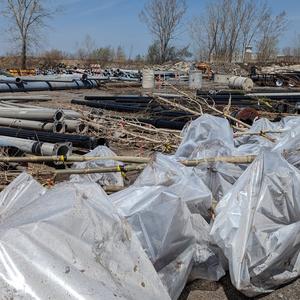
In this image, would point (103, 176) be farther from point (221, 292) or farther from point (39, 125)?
point (39, 125)

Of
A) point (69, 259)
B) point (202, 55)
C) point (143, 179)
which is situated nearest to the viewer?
point (69, 259)

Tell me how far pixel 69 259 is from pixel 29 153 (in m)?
3.84

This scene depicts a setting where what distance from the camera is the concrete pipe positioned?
22.1ft

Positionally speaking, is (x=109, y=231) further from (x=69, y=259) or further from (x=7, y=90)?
(x=7, y=90)

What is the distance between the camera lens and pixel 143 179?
8.89ft

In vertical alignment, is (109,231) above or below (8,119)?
above

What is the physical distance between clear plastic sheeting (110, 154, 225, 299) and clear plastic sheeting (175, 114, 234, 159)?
3.29 feet

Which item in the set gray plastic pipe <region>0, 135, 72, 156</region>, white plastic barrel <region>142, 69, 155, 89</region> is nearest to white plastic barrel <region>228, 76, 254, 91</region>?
white plastic barrel <region>142, 69, 155, 89</region>

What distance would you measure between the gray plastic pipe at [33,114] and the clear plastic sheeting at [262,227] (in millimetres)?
4785

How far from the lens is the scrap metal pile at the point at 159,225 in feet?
4.81

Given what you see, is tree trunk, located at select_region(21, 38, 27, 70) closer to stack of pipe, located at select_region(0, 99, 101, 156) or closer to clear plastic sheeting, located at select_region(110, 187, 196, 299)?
stack of pipe, located at select_region(0, 99, 101, 156)

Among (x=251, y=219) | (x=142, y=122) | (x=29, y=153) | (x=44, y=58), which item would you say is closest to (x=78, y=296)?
(x=251, y=219)

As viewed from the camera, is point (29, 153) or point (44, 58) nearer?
point (29, 153)

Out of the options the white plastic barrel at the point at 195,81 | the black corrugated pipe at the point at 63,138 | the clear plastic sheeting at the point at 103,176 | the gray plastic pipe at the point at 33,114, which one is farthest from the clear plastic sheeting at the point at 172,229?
the white plastic barrel at the point at 195,81
